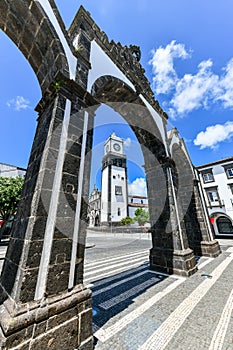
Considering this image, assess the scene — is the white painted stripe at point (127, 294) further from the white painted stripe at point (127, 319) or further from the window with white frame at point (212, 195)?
the window with white frame at point (212, 195)

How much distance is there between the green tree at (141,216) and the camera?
100ft

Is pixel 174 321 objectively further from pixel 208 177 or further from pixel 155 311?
pixel 208 177

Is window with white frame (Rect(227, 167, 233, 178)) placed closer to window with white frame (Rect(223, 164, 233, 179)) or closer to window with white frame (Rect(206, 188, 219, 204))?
window with white frame (Rect(223, 164, 233, 179))

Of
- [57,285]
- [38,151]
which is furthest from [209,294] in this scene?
[38,151]

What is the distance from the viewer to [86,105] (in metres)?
2.63

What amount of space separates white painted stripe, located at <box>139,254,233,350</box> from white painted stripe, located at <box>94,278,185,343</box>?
40cm

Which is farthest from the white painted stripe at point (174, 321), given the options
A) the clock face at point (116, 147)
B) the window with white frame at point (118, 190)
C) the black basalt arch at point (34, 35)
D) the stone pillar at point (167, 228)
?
the clock face at point (116, 147)

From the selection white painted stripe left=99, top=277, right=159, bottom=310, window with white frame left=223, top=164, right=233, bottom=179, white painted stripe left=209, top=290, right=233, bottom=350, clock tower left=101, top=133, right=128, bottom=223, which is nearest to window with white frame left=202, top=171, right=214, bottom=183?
window with white frame left=223, top=164, right=233, bottom=179

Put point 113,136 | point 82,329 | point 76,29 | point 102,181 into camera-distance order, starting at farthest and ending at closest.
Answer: point 113,136, point 102,181, point 76,29, point 82,329

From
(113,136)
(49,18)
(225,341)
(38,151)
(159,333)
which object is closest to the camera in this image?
(225,341)

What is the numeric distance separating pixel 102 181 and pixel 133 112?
89.7 feet

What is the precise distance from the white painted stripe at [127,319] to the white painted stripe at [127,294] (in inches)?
15.9

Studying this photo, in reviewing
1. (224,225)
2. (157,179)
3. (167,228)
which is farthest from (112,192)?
(167,228)

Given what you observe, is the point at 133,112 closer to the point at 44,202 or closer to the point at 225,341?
the point at 44,202
